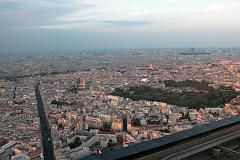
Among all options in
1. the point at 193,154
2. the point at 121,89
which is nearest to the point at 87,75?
the point at 121,89

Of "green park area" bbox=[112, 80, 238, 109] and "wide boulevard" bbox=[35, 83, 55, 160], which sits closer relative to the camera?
"wide boulevard" bbox=[35, 83, 55, 160]

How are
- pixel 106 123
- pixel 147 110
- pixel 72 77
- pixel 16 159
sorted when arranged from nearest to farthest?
pixel 16 159
pixel 106 123
pixel 147 110
pixel 72 77

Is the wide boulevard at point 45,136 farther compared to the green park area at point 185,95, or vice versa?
the green park area at point 185,95

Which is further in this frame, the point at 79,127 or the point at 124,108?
the point at 124,108

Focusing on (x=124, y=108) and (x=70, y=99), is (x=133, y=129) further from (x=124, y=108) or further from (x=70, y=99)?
(x=70, y=99)

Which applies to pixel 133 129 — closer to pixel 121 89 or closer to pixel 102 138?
pixel 102 138

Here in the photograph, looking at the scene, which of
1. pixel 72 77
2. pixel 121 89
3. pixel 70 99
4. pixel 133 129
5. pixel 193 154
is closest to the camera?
pixel 193 154

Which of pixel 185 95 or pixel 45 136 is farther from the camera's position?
pixel 185 95

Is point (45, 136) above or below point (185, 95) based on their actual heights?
above

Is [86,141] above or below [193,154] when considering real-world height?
below
